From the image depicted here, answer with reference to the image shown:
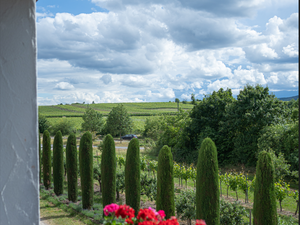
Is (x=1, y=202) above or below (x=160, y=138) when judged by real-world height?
above

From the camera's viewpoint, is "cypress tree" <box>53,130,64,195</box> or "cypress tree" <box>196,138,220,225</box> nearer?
"cypress tree" <box>196,138,220,225</box>

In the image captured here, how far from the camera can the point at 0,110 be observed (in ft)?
4.50

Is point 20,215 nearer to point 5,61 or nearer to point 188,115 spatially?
point 5,61

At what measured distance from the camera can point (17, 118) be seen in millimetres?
1401

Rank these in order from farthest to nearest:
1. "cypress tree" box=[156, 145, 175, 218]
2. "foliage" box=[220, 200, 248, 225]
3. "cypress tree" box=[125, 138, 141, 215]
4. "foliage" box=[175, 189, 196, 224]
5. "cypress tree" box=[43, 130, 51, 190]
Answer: "cypress tree" box=[43, 130, 51, 190], "cypress tree" box=[125, 138, 141, 215], "foliage" box=[175, 189, 196, 224], "foliage" box=[220, 200, 248, 225], "cypress tree" box=[156, 145, 175, 218]

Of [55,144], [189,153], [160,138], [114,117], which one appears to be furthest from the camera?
[114,117]

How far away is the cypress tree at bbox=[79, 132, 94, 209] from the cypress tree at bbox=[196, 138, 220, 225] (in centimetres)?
503

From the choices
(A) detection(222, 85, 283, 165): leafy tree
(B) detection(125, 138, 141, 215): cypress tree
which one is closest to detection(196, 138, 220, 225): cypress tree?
(B) detection(125, 138, 141, 215): cypress tree

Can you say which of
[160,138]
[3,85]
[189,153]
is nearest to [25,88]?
[3,85]

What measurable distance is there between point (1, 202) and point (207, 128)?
23.6 metres

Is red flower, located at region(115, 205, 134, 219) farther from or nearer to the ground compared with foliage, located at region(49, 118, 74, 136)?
farther from the ground

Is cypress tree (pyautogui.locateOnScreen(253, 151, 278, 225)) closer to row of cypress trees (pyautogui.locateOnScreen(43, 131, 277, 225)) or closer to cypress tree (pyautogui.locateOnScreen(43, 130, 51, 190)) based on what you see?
row of cypress trees (pyautogui.locateOnScreen(43, 131, 277, 225))

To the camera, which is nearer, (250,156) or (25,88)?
(25,88)

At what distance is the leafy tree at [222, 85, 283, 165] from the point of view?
21.0 m
